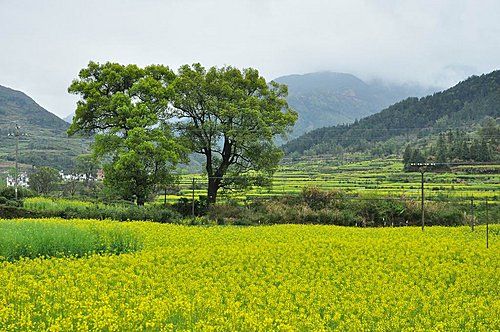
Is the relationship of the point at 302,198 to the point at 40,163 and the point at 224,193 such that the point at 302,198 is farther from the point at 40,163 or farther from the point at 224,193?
the point at 40,163

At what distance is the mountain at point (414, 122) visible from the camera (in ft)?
403

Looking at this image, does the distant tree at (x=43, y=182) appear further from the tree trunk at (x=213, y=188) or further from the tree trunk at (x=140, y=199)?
the tree trunk at (x=213, y=188)

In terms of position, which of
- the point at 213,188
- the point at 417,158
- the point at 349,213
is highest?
the point at 417,158

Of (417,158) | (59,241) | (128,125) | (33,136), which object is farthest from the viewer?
(33,136)

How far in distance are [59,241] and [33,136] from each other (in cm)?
13685

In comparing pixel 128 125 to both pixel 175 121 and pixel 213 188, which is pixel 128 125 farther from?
pixel 213 188

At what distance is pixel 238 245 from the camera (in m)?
19.9

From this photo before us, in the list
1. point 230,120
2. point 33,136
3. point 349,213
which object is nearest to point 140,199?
point 230,120

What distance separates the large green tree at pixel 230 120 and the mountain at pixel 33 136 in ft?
169

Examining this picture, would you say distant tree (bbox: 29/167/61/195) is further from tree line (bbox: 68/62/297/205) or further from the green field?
tree line (bbox: 68/62/297/205)

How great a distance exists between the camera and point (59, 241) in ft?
58.6

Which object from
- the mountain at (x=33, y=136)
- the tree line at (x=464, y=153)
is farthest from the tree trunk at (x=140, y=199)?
the tree line at (x=464, y=153)

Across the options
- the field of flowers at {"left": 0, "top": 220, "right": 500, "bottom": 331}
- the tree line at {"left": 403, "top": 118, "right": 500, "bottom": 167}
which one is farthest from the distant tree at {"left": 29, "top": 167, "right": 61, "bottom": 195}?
the tree line at {"left": 403, "top": 118, "right": 500, "bottom": 167}

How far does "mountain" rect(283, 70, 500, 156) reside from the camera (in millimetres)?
122688
